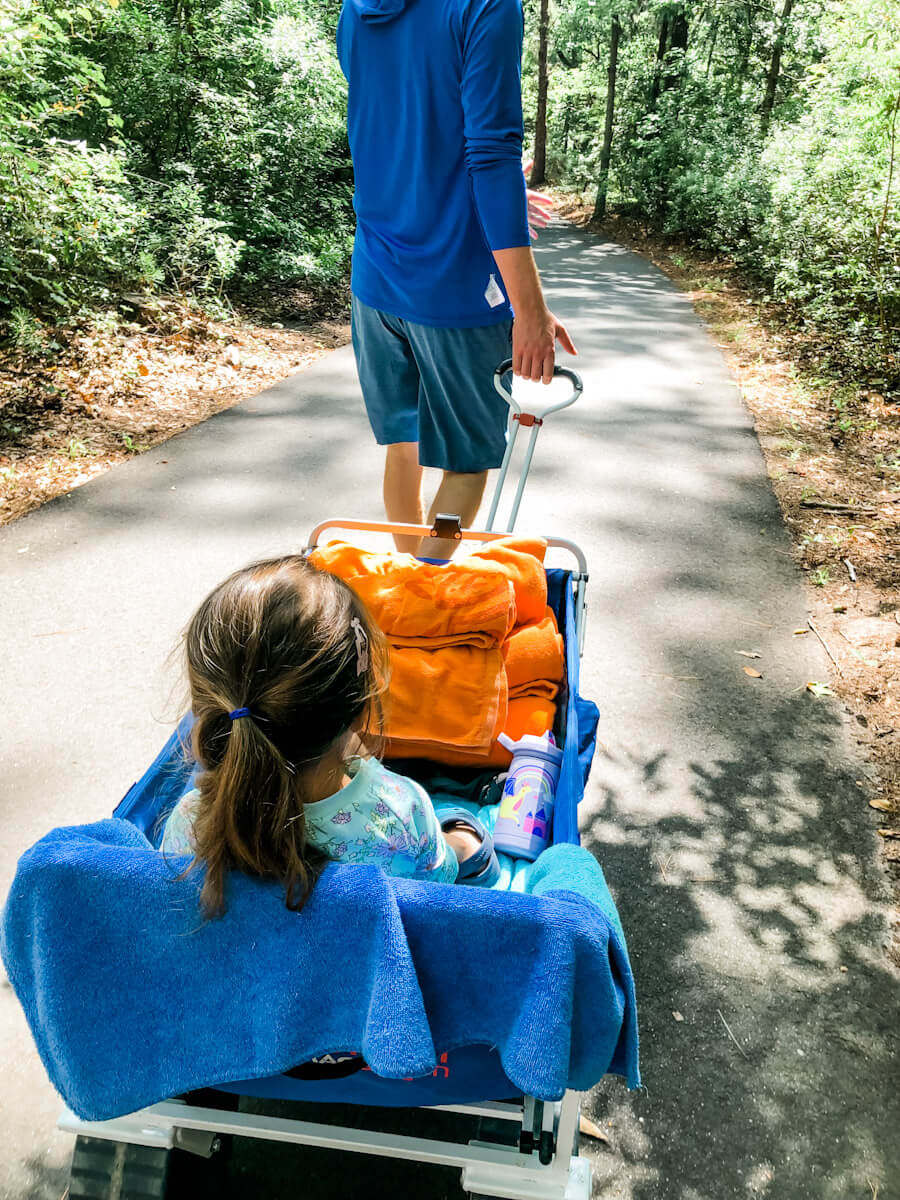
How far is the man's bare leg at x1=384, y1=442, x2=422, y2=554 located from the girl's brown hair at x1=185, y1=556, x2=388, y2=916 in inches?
73.9

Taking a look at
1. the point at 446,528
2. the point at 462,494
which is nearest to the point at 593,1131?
the point at 446,528

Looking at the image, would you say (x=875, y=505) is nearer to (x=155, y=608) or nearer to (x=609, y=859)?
(x=609, y=859)

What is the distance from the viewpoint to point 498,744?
2.41m

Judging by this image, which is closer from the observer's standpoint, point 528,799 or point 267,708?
point 267,708

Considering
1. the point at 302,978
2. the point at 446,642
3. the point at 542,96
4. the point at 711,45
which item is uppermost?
the point at 711,45

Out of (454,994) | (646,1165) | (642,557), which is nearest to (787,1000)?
(646,1165)

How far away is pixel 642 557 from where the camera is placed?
186 inches

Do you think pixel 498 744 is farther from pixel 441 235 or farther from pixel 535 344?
pixel 441 235

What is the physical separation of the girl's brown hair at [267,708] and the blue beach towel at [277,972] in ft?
0.17

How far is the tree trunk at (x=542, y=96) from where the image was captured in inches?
972

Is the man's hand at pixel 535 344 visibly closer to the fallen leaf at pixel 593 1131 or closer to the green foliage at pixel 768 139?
the fallen leaf at pixel 593 1131

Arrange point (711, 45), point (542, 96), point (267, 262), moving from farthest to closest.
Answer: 1. point (542, 96)
2. point (711, 45)
3. point (267, 262)

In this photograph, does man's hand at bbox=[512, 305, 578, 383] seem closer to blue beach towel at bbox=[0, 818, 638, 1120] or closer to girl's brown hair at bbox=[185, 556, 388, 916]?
girl's brown hair at bbox=[185, 556, 388, 916]

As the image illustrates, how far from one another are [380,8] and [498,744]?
6.74 ft
